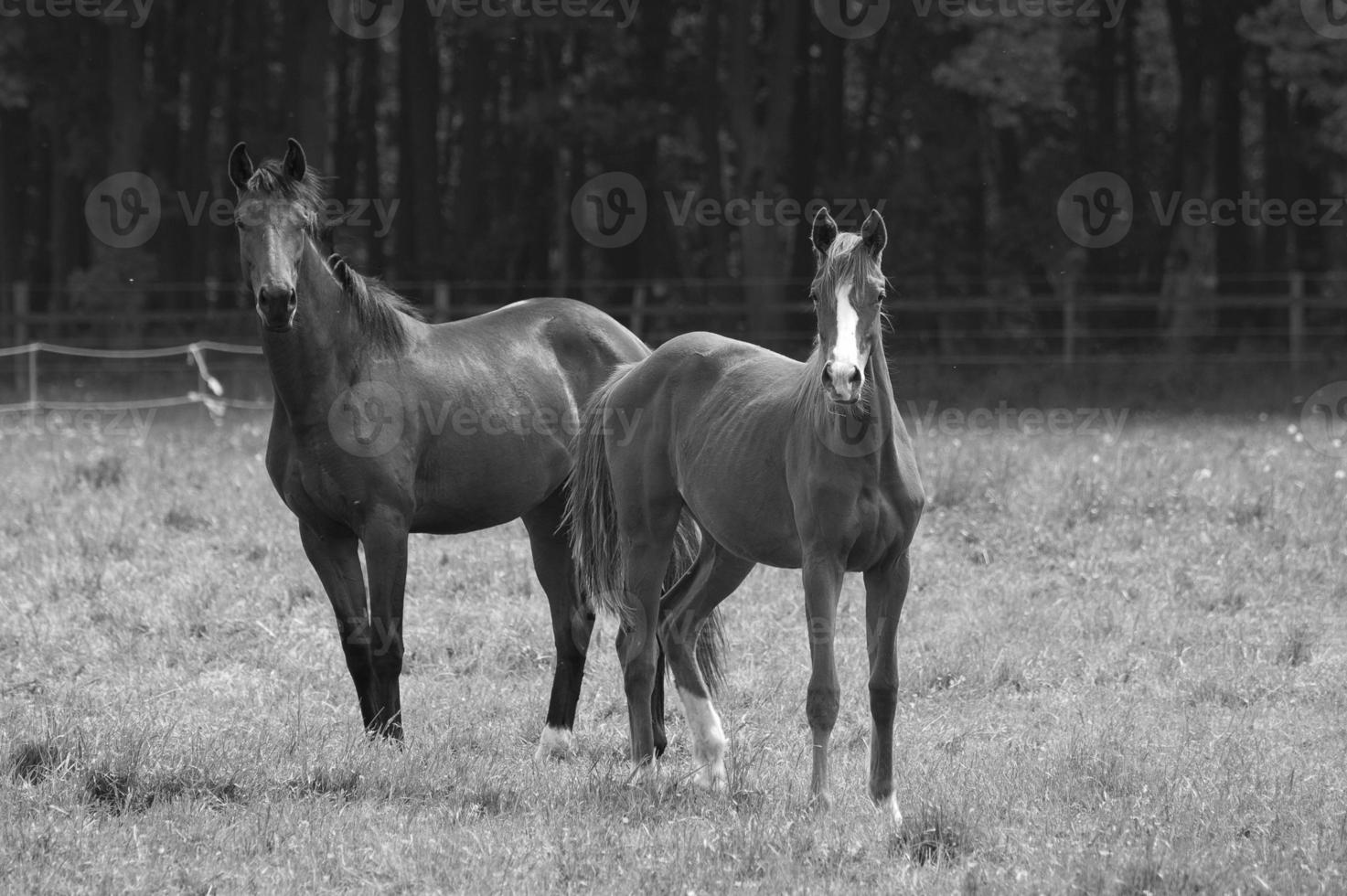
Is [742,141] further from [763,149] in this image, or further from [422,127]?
[422,127]

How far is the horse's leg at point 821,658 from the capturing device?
520 centimetres

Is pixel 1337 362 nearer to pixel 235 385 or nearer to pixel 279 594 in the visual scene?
pixel 235 385

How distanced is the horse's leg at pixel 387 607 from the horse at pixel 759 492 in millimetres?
785

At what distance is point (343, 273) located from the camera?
6.73m

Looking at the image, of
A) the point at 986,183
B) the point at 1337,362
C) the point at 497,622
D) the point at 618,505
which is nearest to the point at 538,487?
the point at 618,505

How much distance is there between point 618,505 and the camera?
642cm

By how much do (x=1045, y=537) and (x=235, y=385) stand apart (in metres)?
11.9

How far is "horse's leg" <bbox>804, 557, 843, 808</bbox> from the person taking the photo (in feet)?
17.1

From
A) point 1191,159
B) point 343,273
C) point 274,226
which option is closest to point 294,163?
point 274,226

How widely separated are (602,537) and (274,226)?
6.11 ft

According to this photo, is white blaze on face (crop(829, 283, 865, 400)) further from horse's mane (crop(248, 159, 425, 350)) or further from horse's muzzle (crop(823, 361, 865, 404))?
horse's mane (crop(248, 159, 425, 350))

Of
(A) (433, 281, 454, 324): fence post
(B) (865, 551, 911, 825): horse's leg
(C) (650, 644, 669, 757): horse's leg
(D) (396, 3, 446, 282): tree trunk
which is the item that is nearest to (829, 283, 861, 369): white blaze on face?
(B) (865, 551, 911, 825): horse's leg

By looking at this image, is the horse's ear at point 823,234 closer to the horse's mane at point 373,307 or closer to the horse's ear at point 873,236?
the horse's ear at point 873,236

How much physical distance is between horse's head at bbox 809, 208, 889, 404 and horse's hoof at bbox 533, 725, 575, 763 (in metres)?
2.22
